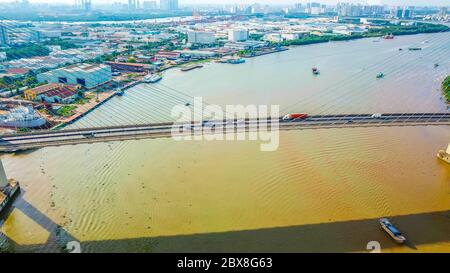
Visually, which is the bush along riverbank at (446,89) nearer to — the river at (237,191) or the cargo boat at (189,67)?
the river at (237,191)

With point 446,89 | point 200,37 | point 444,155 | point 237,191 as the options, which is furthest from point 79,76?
point 200,37

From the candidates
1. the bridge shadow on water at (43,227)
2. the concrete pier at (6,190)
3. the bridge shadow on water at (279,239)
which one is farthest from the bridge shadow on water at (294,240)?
the concrete pier at (6,190)

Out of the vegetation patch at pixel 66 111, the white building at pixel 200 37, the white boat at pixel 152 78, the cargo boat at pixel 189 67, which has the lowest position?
the vegetation patch at pixel 66 111

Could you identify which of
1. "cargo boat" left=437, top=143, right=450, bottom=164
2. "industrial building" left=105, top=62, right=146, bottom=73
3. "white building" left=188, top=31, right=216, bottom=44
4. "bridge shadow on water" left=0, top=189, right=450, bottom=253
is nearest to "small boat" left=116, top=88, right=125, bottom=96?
"industrial building" left=105, top=62, right=146, bottom=73

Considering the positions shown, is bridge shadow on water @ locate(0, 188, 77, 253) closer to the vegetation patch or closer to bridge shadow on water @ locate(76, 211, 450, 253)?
bridge shadow on water @ locate(76, 211, 450, 253)

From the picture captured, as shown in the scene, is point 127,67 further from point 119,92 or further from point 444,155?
point 444,155

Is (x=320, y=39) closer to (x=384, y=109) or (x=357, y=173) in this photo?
(x=384, y=109)

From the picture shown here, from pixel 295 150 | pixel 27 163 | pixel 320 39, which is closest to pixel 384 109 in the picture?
pixel 295 150
